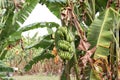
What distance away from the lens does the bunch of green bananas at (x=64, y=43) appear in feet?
7.15

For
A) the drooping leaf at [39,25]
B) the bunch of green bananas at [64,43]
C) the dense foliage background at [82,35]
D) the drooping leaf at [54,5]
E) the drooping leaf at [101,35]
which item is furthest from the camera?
the drooping leaf at [39,25]

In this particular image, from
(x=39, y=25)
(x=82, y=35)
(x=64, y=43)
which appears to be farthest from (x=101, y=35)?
(x=39, y=25)

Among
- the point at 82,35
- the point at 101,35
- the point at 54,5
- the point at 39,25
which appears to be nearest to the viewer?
the point at 82,35

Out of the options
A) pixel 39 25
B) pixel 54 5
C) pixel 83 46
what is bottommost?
pixel 83 46

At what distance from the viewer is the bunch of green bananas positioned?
7.15 ft

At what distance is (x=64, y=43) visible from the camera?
222cm

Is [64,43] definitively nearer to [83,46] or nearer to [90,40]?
[83,46]

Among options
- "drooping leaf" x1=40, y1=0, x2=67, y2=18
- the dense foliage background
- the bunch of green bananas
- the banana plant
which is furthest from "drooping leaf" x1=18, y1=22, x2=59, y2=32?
the bunch of green bananas

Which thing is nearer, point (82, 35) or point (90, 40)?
point (82, 35)

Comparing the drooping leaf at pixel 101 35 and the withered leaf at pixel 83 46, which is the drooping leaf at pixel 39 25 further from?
the withered leaf at pixel 83 46

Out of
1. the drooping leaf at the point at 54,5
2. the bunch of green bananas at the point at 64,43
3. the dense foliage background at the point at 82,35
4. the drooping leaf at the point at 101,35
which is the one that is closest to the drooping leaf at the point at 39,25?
the dense foliage background at the point at 82,35

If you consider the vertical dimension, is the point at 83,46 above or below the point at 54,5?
below

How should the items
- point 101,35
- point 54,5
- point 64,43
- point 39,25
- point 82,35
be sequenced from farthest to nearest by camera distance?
point 39,25
point 54,5
point 101,35
point 82,35
point 64,43

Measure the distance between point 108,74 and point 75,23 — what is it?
1.58 ft
